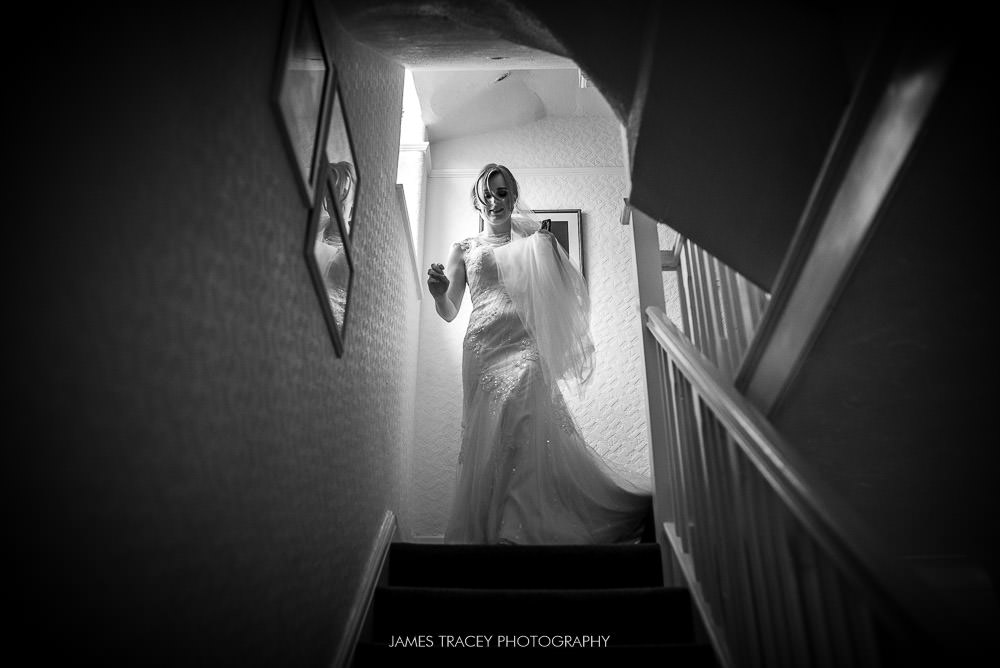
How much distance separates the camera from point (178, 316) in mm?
990

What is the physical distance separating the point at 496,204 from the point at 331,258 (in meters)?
1.86

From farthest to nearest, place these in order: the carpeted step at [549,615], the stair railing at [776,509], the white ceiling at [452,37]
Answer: the carpeted step at [549,615] < the white ceiling at [452,37] < the stair railing at [776,509]

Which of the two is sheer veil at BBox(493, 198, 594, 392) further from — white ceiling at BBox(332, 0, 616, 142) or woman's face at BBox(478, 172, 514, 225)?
white ceiling at BBox(332, 0, 616, 142)

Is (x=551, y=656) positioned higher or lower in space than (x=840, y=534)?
lower

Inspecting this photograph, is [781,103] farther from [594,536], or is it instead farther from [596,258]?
[596,258]

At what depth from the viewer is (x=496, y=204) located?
3602 mm

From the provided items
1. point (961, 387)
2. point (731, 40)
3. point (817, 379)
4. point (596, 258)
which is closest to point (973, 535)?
point (961, 387)

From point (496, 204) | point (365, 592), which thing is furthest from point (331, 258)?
point (496, 204)

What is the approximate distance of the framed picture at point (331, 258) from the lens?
1.68m

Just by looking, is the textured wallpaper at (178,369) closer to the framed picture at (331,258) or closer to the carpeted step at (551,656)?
the framed picture at (331,258)

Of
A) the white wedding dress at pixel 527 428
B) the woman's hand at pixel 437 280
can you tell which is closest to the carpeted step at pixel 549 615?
the white wedding dress at pixel 527 428

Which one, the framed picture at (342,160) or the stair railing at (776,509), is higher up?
the framed picture at (342,160)

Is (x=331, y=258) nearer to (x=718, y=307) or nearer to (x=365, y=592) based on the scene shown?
(x=365, y=592)

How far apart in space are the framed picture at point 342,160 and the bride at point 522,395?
3.55 feet
